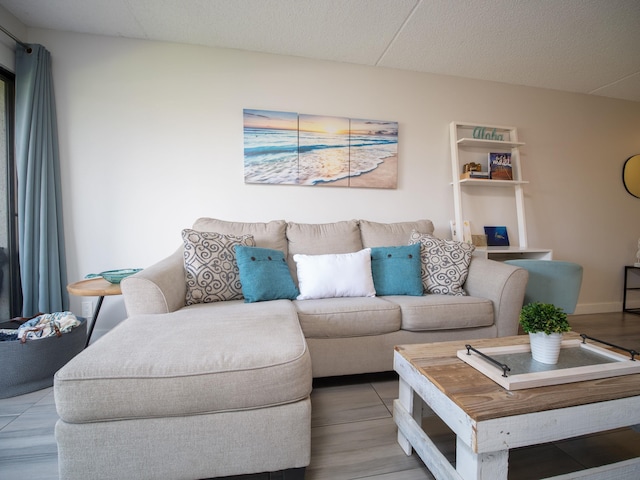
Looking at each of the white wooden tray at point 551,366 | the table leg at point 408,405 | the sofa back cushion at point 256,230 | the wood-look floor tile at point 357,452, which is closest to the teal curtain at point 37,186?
Answer: the sofa back cushion at point 256,230

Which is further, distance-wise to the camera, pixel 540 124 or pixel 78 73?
pixel 540 124

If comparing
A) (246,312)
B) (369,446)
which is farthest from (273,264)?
(369,446)

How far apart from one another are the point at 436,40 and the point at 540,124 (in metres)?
1.58

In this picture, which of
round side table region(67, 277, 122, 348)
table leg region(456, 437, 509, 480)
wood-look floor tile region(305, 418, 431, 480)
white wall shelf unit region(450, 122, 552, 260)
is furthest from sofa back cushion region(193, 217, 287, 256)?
white wall shelf unit region(450, 122, 552, 260)

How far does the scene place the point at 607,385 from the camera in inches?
32.3

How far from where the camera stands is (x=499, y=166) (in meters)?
2.68

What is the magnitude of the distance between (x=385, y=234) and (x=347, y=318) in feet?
2.84

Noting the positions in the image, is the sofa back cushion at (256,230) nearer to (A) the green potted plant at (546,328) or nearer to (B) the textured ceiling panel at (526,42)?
(A) the green potted plant at (546,328)

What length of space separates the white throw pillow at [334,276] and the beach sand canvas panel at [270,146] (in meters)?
0.86

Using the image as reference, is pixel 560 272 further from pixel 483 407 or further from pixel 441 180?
pixel 483 407

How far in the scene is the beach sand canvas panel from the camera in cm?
229

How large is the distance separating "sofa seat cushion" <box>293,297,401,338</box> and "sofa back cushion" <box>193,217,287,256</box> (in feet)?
1.78

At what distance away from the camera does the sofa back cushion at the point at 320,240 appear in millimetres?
→ 2008

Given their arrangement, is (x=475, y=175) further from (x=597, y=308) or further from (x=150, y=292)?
(x=150, y=292)
